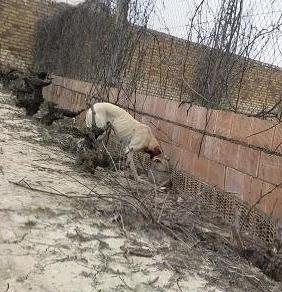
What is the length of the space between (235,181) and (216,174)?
305mm

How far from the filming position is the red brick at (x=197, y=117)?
4.25m

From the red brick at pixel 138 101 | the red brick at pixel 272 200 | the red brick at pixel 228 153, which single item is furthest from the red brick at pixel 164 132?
the red brick at pixel 272 200

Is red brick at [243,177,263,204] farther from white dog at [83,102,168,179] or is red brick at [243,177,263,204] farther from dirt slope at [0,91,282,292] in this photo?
white dog at [83,102,168,179]

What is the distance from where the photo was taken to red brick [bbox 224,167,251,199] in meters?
3.57

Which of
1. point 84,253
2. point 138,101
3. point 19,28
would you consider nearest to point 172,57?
point 138,101

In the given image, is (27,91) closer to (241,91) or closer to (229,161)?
(241,91)

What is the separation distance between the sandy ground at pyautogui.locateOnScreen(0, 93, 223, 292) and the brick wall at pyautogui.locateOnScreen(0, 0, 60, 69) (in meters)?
9.20

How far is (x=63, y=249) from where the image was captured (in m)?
2.35

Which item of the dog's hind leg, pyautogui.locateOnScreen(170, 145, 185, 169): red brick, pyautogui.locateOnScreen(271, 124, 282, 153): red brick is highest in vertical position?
pyautogui.locateOnScreen(271, 124, 282, 153): red brick

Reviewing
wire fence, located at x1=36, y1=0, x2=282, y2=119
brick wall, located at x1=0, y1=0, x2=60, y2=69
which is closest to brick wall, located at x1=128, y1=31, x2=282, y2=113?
wire fence, located at x1=36, y1=0, x2=282, y2=119

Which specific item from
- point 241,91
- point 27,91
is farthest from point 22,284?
point 27,91

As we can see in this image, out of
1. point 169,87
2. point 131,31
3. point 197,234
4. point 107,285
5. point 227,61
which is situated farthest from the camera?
point 131,31

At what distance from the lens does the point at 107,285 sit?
208 centimetres

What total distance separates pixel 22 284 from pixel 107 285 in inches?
14.7
